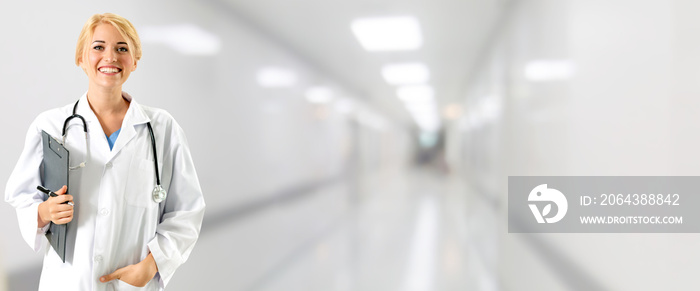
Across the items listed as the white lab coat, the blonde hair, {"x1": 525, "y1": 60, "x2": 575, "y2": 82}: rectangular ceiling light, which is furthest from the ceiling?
the white lab coat

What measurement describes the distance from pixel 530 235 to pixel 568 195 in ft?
3.84

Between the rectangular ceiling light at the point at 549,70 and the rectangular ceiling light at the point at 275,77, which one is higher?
the rectangular ceiling light at the point at 275,77

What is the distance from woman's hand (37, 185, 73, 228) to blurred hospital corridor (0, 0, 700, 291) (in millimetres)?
228

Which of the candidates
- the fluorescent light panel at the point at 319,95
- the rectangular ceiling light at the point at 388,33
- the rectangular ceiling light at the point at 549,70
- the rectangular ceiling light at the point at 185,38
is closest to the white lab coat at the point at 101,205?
the rectangular ceiling light at the point at 185,38

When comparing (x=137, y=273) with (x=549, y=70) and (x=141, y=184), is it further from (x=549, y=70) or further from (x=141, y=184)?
(x=549, y=70)

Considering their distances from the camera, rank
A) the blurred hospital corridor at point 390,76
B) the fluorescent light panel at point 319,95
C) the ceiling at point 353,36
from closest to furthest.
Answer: the blurred hospital corridor at point 390,76
the ceiling at point 353,36
the fluorescent light panel at point 319,95

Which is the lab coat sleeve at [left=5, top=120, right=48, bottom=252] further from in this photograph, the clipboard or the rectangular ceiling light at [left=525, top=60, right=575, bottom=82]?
the rectangular ceiling light at [left=525, top=60, right=575, bottom=82]

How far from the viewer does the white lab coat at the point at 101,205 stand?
1.31m

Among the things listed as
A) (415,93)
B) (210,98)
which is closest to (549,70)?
(210,98)

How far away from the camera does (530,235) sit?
4531mm

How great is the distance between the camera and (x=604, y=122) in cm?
283

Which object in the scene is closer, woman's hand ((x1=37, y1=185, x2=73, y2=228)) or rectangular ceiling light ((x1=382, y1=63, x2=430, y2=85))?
woman's hand ((x1=37, y1=185, x2=73, y2=228))

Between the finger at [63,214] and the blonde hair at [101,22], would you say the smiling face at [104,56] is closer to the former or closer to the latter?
the blonde hair at [101,22]

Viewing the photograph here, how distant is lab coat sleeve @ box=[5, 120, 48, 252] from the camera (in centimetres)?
131
